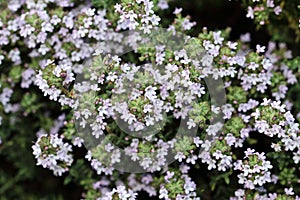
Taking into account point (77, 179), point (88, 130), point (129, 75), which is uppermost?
point (129, 75)

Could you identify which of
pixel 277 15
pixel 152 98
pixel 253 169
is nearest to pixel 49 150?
pixel 152 98

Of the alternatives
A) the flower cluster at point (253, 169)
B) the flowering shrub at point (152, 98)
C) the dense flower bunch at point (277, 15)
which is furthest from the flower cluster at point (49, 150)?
the dense flower bunch at point (277, 15)

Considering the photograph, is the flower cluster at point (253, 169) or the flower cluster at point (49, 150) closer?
the flower cluster at point (253, 169)

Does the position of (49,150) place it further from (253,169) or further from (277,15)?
(277,15)

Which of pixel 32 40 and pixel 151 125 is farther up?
pixel 32 40

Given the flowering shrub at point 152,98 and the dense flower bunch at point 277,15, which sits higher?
the dense flower bunch at point 277,15

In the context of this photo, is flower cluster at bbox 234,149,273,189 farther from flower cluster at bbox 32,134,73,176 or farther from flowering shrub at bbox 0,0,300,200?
flower cluster at bbox 32,134,73,176

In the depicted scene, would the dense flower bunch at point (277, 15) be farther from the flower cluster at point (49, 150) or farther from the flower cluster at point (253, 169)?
the flower cluster at point (49, 150)

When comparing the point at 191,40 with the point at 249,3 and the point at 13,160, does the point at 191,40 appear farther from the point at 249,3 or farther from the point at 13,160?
the point at 13,160

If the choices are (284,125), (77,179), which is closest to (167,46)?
(284,125)
